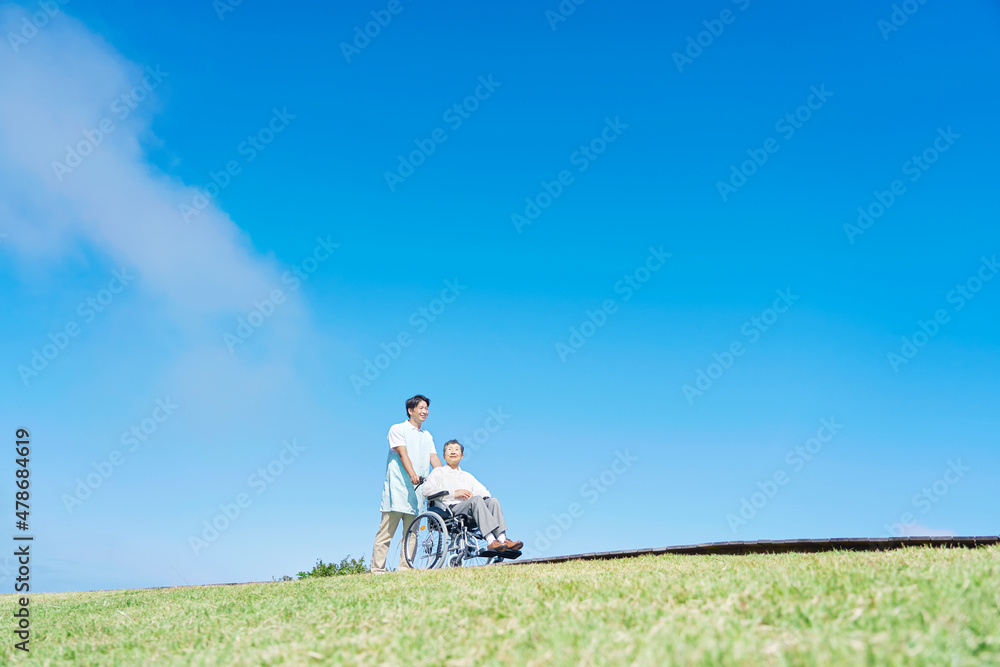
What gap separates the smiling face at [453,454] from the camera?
10.5m

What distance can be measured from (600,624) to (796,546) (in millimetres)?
6016

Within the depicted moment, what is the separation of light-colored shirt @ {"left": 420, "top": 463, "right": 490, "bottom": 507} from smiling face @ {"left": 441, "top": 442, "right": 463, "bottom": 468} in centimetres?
7

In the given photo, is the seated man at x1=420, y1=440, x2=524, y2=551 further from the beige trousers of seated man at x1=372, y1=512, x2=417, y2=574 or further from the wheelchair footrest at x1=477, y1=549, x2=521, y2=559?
the beige trousers of seated man at x1=372, y1=512, x2=417, y2=574

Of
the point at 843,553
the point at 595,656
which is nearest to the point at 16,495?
the point at 595,656

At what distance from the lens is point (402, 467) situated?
10.6m

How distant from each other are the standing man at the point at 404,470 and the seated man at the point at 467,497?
0.27 meters

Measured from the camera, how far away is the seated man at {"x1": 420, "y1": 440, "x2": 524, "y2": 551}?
938cm

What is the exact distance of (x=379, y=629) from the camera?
4371 millimetres

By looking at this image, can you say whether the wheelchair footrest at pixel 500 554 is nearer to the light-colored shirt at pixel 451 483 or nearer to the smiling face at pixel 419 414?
the light-colored shirt at pixel 451 483

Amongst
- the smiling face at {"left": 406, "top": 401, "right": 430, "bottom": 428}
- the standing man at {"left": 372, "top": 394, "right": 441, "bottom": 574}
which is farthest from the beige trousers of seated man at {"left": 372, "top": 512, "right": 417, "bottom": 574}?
the smiling face at {"left": 406, "top": 401, "right": 430, "bottom": 428}

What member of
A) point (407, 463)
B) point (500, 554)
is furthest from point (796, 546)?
point (407, 463)

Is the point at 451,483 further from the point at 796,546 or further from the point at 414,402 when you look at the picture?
the point at 796,546

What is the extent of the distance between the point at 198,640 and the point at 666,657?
3.36 metres

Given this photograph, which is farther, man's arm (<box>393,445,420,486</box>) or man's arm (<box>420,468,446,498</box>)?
man's arm (<box>393,445,420,486</box>)
